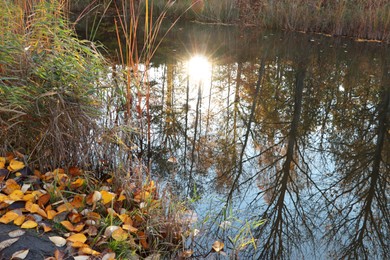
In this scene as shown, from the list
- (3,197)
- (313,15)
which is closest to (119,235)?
(3,197)

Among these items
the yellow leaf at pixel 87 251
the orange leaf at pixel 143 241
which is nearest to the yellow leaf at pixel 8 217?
the yellow leaf at pixel 87 251

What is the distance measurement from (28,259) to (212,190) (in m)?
1.35

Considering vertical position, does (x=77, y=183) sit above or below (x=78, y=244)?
above

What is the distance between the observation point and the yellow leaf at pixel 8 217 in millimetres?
1692

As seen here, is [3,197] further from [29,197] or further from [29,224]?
[29,224]

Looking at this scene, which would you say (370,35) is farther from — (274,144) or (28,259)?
(28,259)

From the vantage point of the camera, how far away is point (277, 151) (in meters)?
3.30

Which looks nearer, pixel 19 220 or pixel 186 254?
pixel 19 220

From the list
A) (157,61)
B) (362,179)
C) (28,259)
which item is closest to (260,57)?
(157,61)

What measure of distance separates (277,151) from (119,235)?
6.19 ft

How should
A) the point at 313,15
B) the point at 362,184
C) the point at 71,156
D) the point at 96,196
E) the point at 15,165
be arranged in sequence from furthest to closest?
the point at 313,15 < the point at 362,184 < the point at 71,156 < the point at 15,165 < the point at 96,196

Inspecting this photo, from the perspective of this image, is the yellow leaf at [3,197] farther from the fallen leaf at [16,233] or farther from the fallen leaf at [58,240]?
the fallen leaf at [58,240]

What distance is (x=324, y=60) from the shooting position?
6.45m

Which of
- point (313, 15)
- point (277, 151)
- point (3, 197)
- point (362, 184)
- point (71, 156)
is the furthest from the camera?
point (313, 15)
